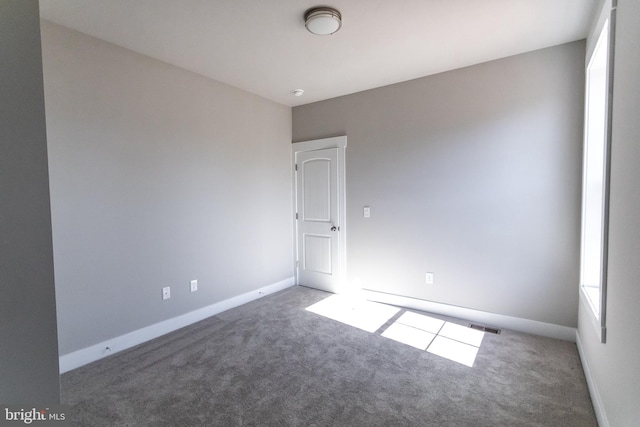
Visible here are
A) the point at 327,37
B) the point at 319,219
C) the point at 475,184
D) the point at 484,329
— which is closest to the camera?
the point at 327,37

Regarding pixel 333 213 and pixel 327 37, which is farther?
pixel 333 213

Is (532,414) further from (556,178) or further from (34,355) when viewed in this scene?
(34,355)

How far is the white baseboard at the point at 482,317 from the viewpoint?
107 inches

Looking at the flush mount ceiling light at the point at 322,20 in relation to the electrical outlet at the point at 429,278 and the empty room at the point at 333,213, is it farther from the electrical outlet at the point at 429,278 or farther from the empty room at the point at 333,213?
the electrical outlet at the point at 429,278

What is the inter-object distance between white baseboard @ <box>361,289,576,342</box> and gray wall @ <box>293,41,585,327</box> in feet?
0.20

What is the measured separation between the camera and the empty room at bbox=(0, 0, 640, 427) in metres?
1.37

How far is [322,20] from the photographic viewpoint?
2129 millimetres

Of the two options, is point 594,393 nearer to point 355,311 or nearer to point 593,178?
point 593,178

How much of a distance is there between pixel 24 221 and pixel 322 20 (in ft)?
6.82

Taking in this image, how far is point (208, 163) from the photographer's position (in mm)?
3326

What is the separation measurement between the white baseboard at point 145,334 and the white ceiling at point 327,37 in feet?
8.33

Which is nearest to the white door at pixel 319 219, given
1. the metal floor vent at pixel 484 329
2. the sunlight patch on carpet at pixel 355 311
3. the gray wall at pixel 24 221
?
the sunlight patch on carpet at pixel 355 311

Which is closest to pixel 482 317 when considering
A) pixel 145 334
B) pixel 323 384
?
pixel 323 384

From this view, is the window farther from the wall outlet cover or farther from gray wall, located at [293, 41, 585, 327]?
the wall outlet cover
